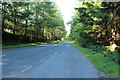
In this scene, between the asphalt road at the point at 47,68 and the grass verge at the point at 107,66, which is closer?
the asphalt road at the point at 47,68

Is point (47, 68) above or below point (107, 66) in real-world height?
below

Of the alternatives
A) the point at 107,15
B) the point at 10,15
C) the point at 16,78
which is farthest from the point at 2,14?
the point at 16,78

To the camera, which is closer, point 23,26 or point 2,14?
point 2,14

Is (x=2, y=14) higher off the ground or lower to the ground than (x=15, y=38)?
higher

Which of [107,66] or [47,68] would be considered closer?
[47,68]

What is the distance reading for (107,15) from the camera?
12672mm

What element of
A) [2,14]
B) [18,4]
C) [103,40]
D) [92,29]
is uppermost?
[18,4]

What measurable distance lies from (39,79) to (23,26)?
32.7 m

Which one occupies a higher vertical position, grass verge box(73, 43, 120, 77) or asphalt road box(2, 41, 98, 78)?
grass verge box(73, 43, 120, 77)

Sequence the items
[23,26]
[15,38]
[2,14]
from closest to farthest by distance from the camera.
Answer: [2,14] < [15,38] < [23,26]

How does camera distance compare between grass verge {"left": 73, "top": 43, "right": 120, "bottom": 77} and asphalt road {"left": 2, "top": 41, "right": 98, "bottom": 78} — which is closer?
asphalt road {"left": 2, "top": 41, "right": 98, "bottom": 78}

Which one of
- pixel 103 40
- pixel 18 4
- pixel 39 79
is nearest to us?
pixel 39 79

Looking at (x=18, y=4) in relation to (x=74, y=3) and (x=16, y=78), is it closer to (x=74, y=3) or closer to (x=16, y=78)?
(x=74, y=3)

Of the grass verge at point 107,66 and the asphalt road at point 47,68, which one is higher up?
the grass verge at point 107,66
